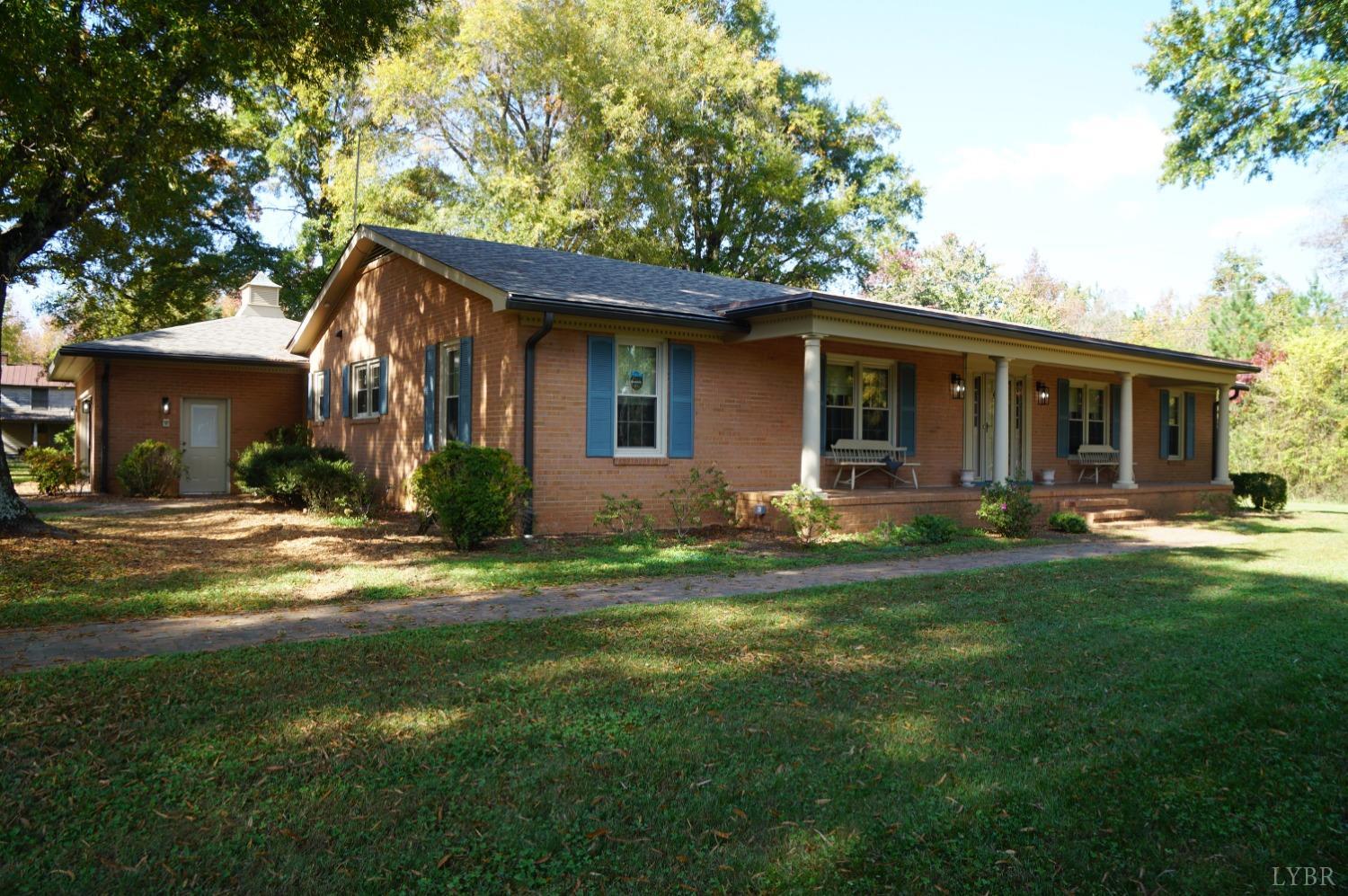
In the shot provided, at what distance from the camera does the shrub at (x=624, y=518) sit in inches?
464

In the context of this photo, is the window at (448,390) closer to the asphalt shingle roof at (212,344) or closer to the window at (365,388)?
the window at (365,388)

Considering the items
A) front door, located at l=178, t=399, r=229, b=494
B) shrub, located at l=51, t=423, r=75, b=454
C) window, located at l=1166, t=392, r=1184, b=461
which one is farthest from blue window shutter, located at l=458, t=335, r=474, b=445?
window, located at l=1166, t=392, r=1184, b=461

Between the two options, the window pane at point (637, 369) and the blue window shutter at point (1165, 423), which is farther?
the blue window shutter at point (1165, 423)

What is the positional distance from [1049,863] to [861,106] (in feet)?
115

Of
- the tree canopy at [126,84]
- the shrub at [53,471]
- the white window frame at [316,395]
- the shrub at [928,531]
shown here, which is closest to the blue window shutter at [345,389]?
the white window frame at [316,395]

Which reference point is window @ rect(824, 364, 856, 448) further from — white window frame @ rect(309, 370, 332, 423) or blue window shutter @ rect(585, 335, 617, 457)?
white window frame @ rect(309, 370, 332, 423)

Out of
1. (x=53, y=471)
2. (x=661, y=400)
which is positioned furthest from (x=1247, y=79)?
(x=53, y=471)

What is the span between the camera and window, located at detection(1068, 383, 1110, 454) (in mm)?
19172

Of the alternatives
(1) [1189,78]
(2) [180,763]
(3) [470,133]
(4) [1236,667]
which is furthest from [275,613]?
(3) [470,133]

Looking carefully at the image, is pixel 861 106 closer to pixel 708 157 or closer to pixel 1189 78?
pixel 708 157

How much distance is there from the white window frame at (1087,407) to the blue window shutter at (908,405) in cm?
517

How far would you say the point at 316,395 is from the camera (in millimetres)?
19406

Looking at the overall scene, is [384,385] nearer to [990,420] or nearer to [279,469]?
[279,469]

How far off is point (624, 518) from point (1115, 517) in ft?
31.6
